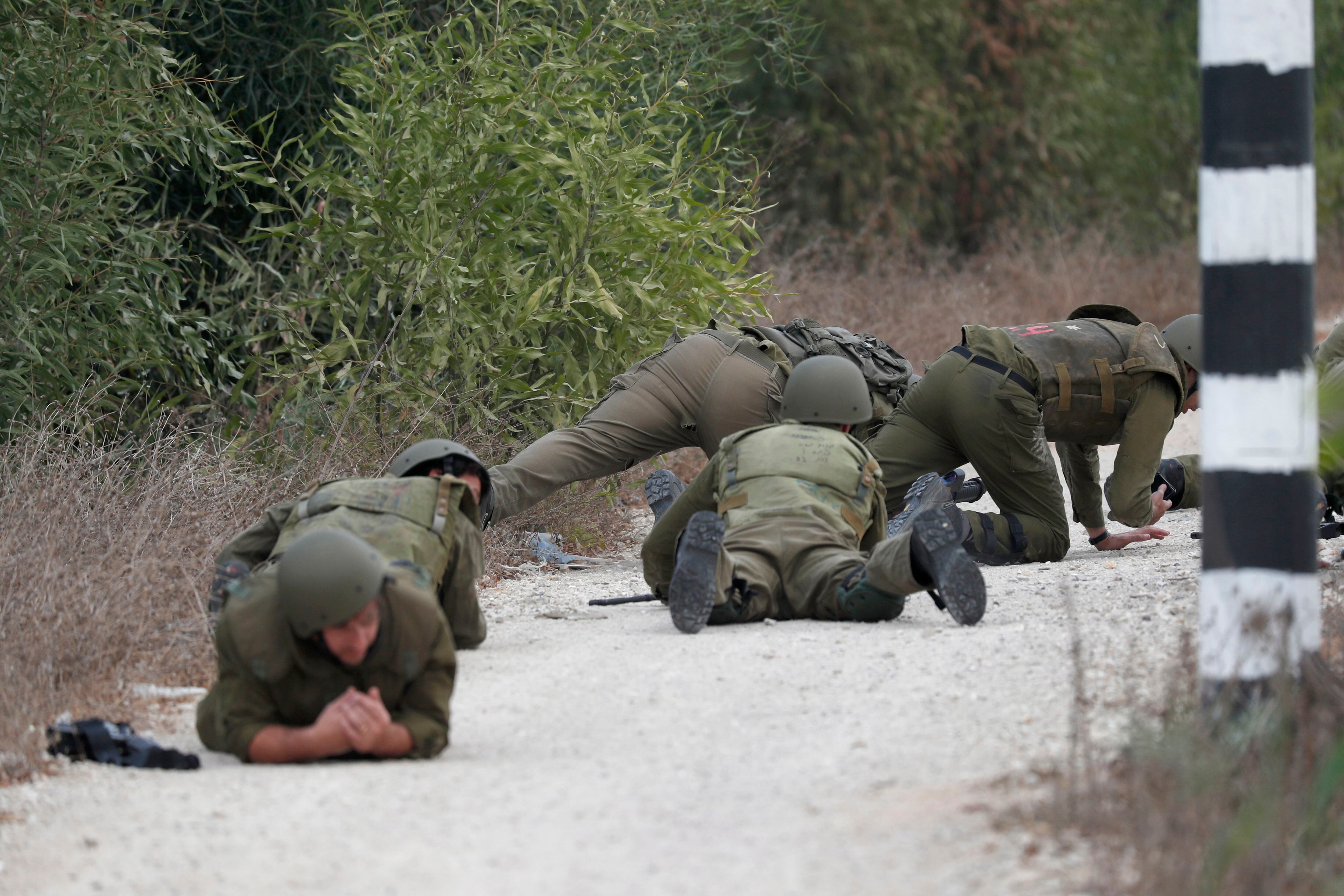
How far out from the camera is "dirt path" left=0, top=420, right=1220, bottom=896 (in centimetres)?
278

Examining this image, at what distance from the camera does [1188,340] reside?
6.54 m

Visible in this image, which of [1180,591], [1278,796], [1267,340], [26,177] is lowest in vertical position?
[1180,591]

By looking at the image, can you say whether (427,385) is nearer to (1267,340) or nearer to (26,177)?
(26,177)

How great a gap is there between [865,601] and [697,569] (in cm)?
61

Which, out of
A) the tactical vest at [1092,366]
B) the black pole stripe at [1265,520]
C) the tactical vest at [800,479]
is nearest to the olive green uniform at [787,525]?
the tactical vest at [800,479]

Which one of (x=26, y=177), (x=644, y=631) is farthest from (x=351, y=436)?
(x=644, y=631)

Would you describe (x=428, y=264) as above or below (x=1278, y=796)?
above

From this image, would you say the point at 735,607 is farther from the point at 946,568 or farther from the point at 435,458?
the point at 435,458

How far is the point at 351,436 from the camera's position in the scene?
6.53 metres

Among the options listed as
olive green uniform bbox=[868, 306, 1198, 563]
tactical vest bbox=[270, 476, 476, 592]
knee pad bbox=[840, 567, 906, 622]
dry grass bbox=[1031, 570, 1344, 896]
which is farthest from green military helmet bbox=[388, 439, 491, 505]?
dry grass bbox=[1031, 570, 1344, 896]

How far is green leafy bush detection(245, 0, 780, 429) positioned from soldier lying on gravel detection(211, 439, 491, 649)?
1960 millimetres

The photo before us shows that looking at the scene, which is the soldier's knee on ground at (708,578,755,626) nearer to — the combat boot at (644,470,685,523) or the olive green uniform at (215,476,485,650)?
the olive green uniform at (215,476,485,650)

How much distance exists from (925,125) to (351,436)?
12.6 m

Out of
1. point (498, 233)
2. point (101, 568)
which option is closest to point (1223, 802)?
point (101, 568)
